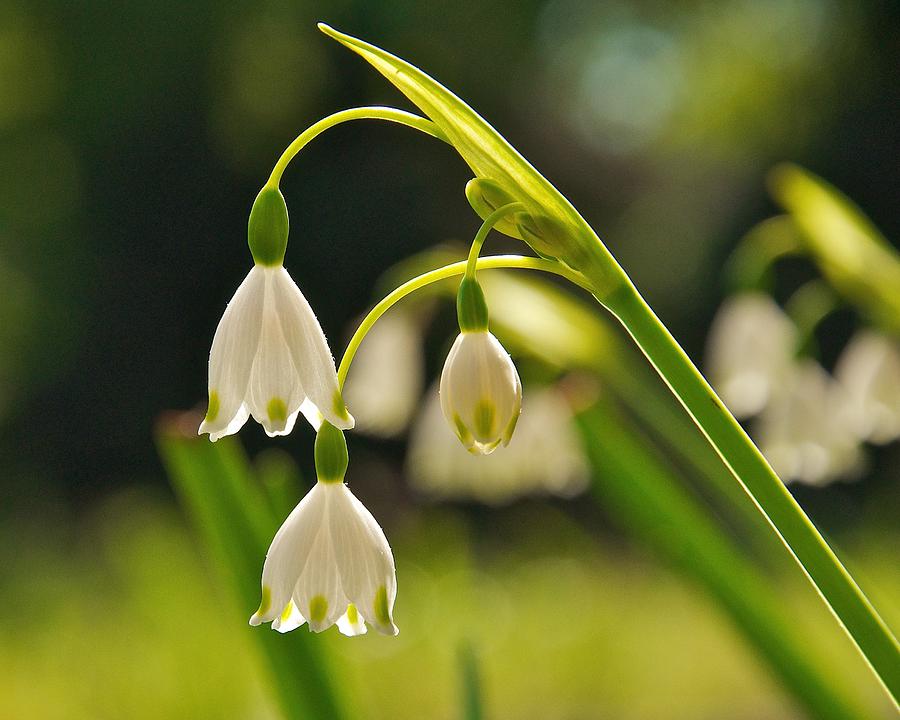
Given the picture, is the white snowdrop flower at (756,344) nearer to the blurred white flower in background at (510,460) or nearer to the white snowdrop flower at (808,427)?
the white snowdrop flower at (808,427)

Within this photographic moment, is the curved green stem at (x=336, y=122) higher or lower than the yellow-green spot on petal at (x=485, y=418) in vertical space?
higher

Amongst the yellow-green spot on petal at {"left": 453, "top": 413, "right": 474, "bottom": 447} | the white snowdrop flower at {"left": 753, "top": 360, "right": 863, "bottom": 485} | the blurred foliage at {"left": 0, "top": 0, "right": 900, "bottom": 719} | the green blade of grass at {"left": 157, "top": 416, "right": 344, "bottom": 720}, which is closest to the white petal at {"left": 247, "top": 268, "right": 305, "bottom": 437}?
the yellow-green spot on petal at {"left": 453, "top": 413, "right": 474, "bottom": 447}

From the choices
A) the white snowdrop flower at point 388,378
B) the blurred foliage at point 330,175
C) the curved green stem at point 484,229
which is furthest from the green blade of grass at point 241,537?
the blurred foliage at point 330,175

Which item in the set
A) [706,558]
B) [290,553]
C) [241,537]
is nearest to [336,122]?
[290,553]

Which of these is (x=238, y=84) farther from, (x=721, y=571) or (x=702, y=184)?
(x=721, y=571)

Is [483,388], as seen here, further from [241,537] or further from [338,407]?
[241,537]

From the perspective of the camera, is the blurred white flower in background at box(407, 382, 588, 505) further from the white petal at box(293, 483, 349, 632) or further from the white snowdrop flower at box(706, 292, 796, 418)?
the white petal at box(293, 483, 349, 632)

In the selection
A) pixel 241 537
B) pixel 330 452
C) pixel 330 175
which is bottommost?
pixel 330 175
